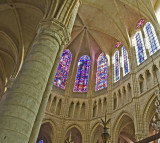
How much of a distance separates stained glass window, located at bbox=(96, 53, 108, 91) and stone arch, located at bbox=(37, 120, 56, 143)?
17.6ft

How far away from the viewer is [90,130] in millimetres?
14820

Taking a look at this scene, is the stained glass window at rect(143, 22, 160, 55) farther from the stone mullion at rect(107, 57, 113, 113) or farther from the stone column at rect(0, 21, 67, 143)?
the stone column at rect(0, 21, 67, 143)

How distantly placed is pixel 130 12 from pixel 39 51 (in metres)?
13.0

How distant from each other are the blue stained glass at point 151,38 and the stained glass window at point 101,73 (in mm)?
5068

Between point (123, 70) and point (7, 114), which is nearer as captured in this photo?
point (7, 114)

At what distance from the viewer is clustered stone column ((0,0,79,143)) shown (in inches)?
163

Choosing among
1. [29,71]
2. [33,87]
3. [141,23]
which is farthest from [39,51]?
[141,23]

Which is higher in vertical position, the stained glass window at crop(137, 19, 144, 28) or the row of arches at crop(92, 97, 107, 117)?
the stained glass window at crop(137, 19, 144, 28)

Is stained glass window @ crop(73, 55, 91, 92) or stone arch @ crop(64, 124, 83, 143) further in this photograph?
stained glass window @ crop(73, 55, 91, 92)

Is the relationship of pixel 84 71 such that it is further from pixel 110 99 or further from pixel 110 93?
pixel 110 99

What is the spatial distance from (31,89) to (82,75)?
14040mm

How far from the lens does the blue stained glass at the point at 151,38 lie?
43.6 feet

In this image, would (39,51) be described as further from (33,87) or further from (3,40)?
(3,40)

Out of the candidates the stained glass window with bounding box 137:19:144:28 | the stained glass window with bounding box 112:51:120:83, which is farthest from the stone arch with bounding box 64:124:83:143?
the stained glass window with bounding box 137:19:144:28
